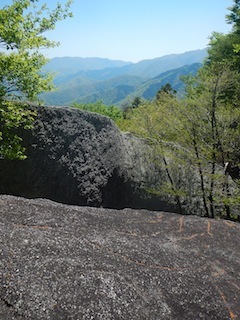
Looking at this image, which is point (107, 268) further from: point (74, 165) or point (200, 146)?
point (200, 146)

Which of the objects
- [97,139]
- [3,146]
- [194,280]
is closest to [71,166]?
[97,139]

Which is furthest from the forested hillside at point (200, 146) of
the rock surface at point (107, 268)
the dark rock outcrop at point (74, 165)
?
the rock surface at point (107, 268)

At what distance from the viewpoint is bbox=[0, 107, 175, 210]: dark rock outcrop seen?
1075cm

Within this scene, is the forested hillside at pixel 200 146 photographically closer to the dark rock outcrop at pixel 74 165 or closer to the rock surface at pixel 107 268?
the dark rock outcrop at pixel 74 165

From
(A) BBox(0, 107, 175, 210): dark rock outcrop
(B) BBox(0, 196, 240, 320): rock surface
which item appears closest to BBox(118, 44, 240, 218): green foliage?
(A) BBox(0, 107, 175, 210): dark rock outcrop

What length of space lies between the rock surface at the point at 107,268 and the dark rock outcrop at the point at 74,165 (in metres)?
6.12

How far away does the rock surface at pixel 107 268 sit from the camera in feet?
9.90

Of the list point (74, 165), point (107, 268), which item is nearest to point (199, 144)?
point (74, 165)

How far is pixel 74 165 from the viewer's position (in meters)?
11.2

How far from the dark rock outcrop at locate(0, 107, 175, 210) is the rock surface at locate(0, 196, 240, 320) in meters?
6.12

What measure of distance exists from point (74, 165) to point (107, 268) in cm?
791

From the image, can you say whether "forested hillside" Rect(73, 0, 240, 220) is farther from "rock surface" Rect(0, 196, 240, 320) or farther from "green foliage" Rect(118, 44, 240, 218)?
"rock surface" Rect(0, 196, 240, 320)

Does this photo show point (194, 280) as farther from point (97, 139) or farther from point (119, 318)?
point (97, 139)

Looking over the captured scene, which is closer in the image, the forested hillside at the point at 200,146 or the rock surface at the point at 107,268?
the rock surface at the point at 107,268
